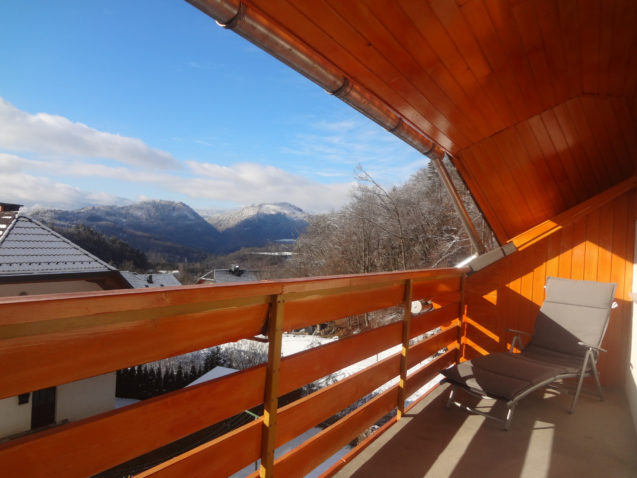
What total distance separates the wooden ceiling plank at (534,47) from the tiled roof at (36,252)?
7968 millimetres

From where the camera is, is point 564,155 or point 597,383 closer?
point 597,383

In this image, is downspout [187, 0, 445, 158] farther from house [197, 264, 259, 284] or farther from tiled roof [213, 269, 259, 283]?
tiled roof [213, 269, 259, 283]

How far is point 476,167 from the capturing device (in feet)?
12.7

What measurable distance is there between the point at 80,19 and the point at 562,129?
1168 cm

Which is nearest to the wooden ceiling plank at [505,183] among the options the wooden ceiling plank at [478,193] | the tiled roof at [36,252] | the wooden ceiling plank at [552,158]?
the wooden ceiling plank at [478,193]

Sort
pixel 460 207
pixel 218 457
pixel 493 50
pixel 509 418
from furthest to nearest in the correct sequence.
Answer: pixel 460 207 < pixel 509 418 < pixel 493 50 < pixel 218 457

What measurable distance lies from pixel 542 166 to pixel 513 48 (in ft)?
6.58

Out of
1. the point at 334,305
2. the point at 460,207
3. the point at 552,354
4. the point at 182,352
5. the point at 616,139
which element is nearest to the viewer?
the point at 182,352

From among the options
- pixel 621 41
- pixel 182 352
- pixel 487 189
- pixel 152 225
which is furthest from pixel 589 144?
pixel 152 225

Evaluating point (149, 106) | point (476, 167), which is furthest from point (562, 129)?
point (149, 106)

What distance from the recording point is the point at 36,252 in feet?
25.1

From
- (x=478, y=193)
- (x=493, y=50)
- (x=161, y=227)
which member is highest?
(x=493, y=50)

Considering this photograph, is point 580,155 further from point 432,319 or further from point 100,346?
point 100,346

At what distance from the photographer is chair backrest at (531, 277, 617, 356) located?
3.41 meters
